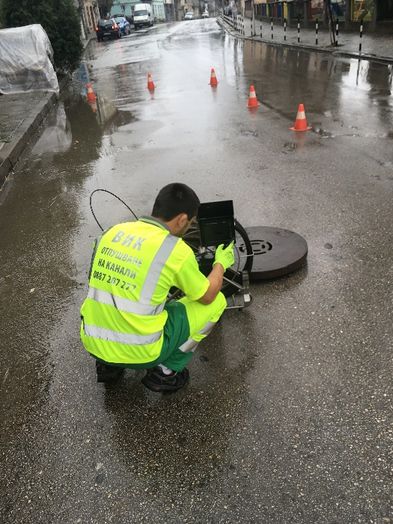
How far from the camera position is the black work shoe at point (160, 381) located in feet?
8.94

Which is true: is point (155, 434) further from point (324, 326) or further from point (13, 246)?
point (13, 246)

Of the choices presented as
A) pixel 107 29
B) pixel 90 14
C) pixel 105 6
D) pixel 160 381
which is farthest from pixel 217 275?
pixel 105 6

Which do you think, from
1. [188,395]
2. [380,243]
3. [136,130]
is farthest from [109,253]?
[136,130]

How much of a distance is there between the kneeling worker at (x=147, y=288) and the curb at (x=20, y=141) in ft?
18.2

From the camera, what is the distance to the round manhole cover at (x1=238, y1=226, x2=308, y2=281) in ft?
12.3

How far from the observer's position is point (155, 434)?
2.50 m

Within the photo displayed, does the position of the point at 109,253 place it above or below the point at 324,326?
→ above

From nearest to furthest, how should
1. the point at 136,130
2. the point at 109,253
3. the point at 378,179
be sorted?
the point at 109,253 → the point at 378,179 → the point at 136,130

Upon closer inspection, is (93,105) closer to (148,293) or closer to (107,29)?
(148,293)

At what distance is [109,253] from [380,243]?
2872mm

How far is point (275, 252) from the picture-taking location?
4.00 meters

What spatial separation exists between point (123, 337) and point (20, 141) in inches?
308

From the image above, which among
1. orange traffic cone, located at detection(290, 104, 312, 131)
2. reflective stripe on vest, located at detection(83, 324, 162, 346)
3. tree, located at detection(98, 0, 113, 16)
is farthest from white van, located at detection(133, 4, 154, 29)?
reflective stripe on vest, located at detection(83, 324, 162, 346)

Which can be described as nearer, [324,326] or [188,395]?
[188,395]
